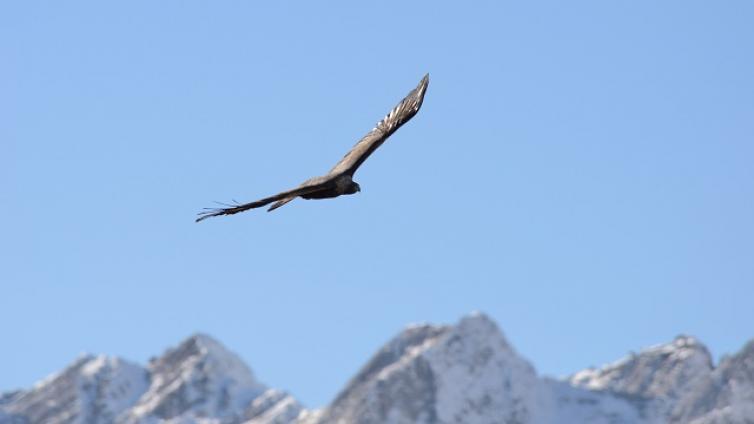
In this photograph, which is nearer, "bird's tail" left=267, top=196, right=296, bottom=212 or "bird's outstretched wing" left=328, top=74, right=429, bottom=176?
"bird's tail" left=267, top=196, right=296, bottom=212

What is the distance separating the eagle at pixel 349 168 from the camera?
48156mm

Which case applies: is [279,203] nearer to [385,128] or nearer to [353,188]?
[353,188]

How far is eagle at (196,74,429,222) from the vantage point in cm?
4816

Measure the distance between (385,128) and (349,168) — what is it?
5177 mm

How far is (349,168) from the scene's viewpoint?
5316 cm

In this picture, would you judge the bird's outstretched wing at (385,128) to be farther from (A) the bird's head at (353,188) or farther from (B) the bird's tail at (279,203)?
(B) the bird's tail at (279,203)

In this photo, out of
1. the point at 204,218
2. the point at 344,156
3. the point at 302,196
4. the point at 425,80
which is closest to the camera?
the point at 204,218

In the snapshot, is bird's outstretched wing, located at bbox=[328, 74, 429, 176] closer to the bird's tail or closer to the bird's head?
the bird's head

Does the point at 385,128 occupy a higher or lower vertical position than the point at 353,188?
higher

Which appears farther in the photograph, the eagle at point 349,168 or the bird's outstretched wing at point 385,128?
the bird's outstretched wing at point 385,128

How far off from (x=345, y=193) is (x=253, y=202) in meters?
4.15

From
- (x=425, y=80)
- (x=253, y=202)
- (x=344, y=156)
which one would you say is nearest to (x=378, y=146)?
(x=344, y=156)

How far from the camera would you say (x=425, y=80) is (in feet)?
198

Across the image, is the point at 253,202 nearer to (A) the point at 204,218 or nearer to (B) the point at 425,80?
(A) the point at 204,218
